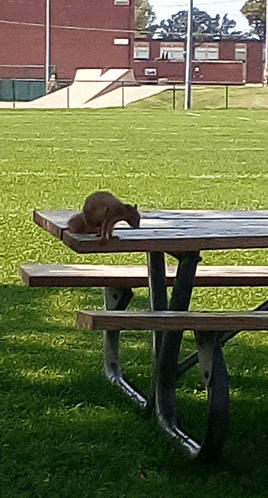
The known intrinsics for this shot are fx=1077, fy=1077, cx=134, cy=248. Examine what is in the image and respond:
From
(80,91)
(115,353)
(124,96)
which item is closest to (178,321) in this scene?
(115,353)

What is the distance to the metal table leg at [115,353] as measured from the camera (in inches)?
192

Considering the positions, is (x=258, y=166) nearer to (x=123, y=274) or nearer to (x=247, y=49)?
(x=123, y=274)

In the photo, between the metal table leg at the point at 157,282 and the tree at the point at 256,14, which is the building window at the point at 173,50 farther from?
the metal table leg at the point at 157,282

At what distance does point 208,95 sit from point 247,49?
40.7 m

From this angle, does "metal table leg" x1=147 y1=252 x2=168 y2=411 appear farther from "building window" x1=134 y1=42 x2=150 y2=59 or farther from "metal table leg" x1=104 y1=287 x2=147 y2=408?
"building window" x1=134 y1=42 x2=150 y2=59

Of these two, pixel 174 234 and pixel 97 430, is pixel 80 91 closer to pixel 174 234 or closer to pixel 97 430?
pixel 97 430

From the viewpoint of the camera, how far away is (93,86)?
2655 inches

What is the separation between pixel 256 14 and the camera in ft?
424

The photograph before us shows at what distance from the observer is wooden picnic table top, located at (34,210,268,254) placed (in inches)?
150

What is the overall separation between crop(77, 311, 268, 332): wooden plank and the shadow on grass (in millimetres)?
535

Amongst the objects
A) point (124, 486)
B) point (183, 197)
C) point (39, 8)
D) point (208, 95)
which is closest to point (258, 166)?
point (183, 197)

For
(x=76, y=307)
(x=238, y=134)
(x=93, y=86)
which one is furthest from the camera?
(x=93, y=86)

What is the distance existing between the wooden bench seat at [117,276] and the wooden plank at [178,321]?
0.78 meters

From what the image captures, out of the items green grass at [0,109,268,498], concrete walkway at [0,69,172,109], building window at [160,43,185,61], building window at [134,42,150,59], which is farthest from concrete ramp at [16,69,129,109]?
green grass at [0,109,268,498]
